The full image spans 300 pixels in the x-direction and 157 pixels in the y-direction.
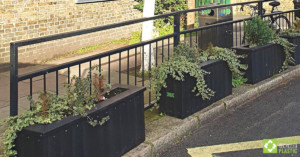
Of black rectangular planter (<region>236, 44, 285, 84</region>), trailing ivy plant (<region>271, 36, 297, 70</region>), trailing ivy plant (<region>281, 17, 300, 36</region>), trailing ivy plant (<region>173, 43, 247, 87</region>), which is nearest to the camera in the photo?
trailing ivy plant (<region>173, 43, 247, 87</region>)

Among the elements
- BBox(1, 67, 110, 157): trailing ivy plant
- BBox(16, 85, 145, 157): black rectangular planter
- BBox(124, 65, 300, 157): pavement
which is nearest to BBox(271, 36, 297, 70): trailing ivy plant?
BBox(124, 65, 300, 157): pavement

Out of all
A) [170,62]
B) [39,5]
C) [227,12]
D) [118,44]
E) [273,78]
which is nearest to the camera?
[170,62]

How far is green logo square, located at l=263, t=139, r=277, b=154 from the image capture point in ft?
15.2

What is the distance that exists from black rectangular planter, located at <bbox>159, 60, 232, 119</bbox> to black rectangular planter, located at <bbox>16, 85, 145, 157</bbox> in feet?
2.89

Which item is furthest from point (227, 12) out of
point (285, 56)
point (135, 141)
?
point (135, 141)

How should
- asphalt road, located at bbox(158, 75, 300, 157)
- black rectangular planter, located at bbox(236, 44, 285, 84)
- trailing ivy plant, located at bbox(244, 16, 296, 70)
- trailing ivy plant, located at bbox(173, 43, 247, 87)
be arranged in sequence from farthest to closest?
trailing ivy plant, located at bbox(244, 16, 296, 70) → black rectangular planter, located at bbox(236, 44, 285, 84) → trailing ivy plant, located at bbox(173, 43, 247, 87) → asphalt road, located at bbox(158, 75, 300, 157)

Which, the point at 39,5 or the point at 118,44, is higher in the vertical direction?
the point at 39,5

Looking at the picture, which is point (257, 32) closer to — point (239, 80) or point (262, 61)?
point (262, 61)

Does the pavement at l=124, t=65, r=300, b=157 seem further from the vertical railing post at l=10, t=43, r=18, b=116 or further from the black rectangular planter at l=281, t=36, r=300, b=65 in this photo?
the black rectangular planter at l=281, t=36, r=300, b=65

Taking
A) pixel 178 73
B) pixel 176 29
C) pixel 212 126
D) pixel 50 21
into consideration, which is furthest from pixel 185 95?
pixel 50 21

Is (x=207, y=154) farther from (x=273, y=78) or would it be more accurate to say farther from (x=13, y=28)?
(x=13, y=28)

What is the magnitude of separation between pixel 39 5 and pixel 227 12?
414cm

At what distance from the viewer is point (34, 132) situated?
3.42 metres

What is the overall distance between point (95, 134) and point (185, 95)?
171 centimetres
